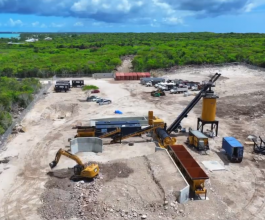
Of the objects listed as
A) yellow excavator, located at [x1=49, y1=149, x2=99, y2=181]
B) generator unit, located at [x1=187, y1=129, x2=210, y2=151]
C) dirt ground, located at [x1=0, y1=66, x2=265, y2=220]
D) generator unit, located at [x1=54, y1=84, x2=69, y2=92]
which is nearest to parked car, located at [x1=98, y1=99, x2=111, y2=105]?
dirt ground, located at [x1=0, y1=66, x2=265, y2=220]

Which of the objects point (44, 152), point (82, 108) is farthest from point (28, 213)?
point (82, 108)

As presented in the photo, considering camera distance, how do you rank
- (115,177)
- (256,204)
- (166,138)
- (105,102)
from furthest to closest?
(105,102), (166,138), (115,177), (256,204)

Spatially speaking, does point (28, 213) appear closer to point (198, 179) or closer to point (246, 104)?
point (198, 179)

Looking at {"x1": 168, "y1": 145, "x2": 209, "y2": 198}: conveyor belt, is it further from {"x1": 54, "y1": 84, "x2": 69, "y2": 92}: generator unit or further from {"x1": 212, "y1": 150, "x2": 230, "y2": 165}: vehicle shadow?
{"x1": 54, "y1": 84, "x2": 69, "y2": 92}: generator unit

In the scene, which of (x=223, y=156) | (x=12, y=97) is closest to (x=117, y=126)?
(x=223, y=156)

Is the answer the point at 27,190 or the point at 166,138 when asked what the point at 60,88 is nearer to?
the point at 166,138
